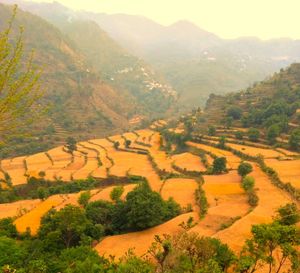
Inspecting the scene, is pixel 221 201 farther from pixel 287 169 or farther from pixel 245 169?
pixel 287 169

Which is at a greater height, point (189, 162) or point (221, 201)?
point (221, 201)

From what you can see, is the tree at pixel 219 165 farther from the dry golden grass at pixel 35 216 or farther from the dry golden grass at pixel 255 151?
the dry golden grass at pixel 35 216

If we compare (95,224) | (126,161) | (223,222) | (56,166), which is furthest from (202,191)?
(56,166)

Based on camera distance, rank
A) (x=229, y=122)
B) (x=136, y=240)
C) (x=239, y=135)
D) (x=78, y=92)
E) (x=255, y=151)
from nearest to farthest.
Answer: (x=136, y=240), (x=255, y=151), (x=239, y=135), (x=229, y=122), (x=78, y=92)

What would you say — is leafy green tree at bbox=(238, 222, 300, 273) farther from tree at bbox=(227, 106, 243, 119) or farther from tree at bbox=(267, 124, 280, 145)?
tree at bbox=(227, 106, 243, 119)

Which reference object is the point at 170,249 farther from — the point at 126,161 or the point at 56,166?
the point at 56,166

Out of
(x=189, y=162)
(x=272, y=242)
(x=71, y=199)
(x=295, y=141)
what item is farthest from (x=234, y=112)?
(x=272, y=242)
